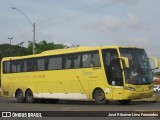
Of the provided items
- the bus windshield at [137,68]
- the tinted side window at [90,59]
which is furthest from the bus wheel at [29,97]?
the bus windshield at [137,68]

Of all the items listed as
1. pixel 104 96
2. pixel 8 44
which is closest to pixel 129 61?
pixel 104 96

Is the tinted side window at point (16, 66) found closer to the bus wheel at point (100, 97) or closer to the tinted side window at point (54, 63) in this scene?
the tinted side window at point (54, 63)

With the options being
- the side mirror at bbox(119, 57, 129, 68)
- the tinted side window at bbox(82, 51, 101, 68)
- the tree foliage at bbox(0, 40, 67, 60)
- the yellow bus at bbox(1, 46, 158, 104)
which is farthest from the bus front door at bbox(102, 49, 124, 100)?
the tree foliage at bbox(0, 40, 67, 60)

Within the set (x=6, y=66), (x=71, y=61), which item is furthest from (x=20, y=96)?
(x=71, y=61)

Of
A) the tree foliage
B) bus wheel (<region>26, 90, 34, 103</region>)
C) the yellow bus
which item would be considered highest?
the tree foliage

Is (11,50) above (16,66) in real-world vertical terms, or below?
above

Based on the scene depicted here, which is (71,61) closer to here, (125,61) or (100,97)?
(100,97)

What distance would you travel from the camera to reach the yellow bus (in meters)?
24.9

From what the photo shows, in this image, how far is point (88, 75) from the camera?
26609mm

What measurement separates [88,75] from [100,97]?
1.60 m

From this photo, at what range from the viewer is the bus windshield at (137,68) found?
24.9 metres

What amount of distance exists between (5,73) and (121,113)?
27.2m

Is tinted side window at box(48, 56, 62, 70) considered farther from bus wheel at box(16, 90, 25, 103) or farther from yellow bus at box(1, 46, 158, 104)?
bus wheel at box(16, 90, 25, 103)

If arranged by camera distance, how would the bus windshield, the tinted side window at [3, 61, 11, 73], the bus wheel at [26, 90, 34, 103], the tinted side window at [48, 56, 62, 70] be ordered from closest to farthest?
the bus windshield, the tinted side window at [48, 56, 62, 70], the bus wheel at [26, 90, 34, 103], the tinted side window at [3, 61, 11, 73]
